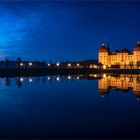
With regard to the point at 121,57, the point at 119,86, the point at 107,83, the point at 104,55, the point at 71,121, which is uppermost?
the point at 104,55

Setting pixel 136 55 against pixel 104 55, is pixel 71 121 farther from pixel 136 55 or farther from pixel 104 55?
pixel 104 55

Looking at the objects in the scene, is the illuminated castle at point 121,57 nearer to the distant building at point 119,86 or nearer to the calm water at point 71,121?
the distant building at point 119,86

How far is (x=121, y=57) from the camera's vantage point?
8712 cm

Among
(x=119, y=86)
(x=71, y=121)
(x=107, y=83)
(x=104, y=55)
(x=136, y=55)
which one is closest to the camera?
(x=71, y=121)

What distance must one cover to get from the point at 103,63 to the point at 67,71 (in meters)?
32.6

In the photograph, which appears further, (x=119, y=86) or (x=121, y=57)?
(x=121, y=57)

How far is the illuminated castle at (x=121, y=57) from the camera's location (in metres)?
86.2

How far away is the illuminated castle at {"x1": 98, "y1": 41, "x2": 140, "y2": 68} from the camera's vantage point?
86.2 meters

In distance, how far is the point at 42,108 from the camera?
1384cm

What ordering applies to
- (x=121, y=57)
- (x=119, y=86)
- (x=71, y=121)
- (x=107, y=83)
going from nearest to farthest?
(x=71, y=121)
(x=119, y=86)
(x=107, y=83)
(x=121, y=57)

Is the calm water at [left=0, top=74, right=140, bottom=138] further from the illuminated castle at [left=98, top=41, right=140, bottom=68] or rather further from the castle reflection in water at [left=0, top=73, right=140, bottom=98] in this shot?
the illuminated castle at [left=98, top=41, right=140, bottom=68]

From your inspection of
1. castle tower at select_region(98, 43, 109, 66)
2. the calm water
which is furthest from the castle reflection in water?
castle tower at select_region(98, 43, 109, 66)

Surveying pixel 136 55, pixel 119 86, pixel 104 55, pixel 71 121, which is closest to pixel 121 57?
pixel 136 55

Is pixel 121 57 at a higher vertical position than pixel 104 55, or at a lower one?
lower
